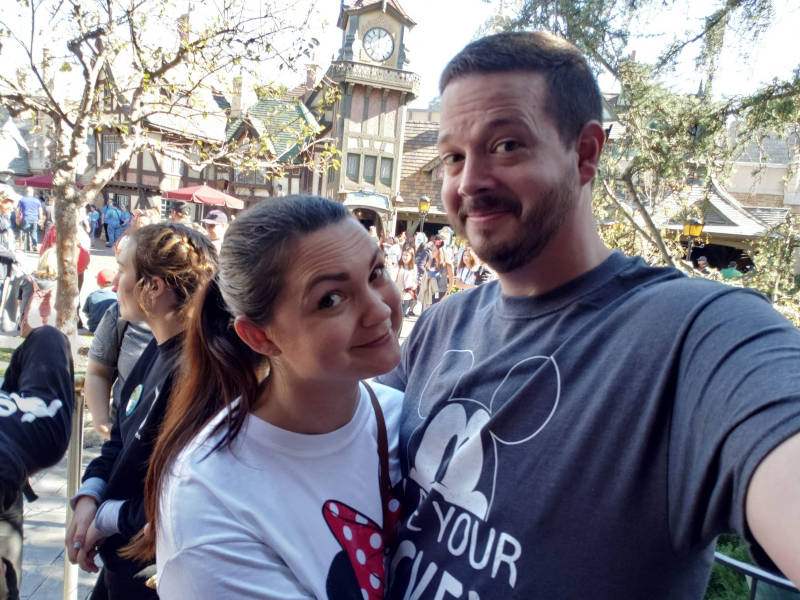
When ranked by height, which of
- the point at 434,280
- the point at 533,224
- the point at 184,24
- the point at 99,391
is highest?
the point at 184,24

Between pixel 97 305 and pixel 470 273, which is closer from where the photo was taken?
pixel 97 305

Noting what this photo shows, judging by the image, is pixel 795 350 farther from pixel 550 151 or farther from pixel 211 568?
pixel 211 568

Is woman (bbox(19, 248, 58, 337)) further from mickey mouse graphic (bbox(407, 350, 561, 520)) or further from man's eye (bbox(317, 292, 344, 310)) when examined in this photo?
mickey mouse graphic (bbox(407, 350, 561, 520))

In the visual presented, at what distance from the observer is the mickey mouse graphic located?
3.82ft

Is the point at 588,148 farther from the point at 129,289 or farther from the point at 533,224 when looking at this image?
the point at 129,289

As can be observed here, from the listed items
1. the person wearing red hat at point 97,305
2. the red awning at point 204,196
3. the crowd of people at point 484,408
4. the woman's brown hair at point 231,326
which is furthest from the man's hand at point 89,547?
the red awning at point 204,196

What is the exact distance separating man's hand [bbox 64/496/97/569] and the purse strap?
3.72ft

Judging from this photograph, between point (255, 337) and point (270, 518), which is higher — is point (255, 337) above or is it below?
above

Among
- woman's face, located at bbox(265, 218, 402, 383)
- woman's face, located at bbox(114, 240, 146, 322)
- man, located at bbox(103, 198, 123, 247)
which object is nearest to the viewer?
woman's face, located at bbox(265, 218, 402, 383)

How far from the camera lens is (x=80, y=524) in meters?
1.93

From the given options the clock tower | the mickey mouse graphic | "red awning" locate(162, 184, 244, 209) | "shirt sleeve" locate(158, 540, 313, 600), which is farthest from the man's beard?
the clock tower

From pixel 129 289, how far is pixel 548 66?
1.87 metres

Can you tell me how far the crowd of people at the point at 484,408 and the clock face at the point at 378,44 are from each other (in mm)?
28288

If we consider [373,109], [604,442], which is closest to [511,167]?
[604,442]
